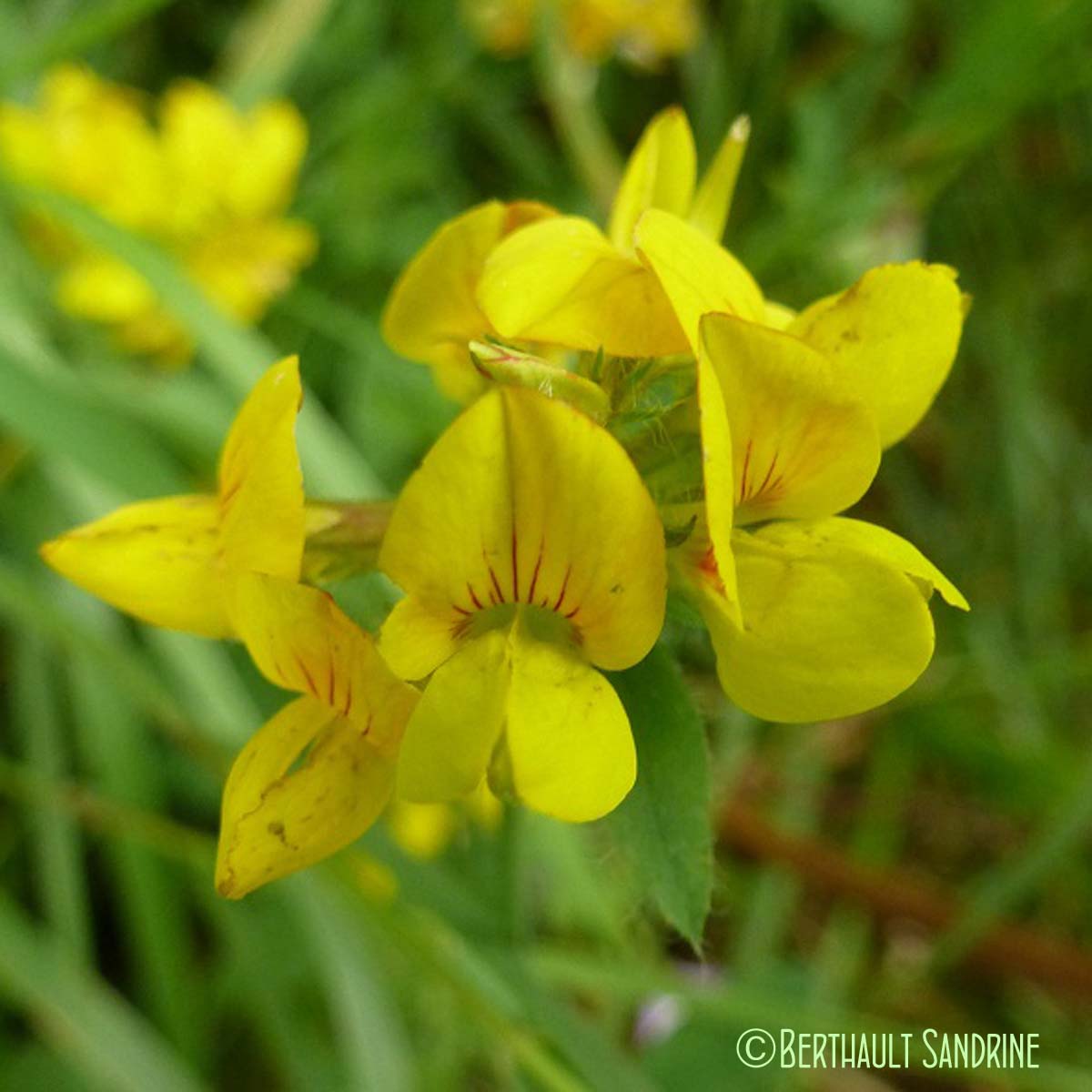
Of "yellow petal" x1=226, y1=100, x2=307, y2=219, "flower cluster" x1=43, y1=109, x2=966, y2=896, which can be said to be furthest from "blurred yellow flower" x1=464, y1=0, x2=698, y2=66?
"flower cluster" x1=43, y1=109, x2=966, y2=896

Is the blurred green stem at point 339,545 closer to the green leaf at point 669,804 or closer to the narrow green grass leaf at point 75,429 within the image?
the green leaf at point 669,804

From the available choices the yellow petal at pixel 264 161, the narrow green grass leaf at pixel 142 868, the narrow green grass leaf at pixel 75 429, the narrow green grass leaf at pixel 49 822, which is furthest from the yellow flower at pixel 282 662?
the yellow petal at pixel 264 161

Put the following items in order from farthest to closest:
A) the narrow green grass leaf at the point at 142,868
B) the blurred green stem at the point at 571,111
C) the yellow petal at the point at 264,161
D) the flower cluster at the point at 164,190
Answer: the blurred green stem at the point at 571,111 < the yellow petal at the point at 264,161 < the flower cluster at the point at 164,190 < the narrow green grass leaf at the point at 142,868

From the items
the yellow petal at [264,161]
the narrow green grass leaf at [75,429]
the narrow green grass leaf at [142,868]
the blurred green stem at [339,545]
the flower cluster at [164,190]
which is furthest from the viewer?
the yellow petal at [264,161]

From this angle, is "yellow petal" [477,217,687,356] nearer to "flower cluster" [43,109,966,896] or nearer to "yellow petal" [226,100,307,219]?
"flower cluster" [43,109,966,896]

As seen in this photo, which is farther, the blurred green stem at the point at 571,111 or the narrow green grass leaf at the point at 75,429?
the blurred green stem at the point at 571,111

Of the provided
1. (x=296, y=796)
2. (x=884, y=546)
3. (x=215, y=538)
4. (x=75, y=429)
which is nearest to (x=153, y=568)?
(x=215, y=538)
